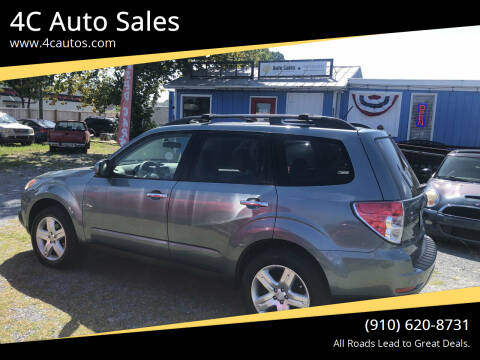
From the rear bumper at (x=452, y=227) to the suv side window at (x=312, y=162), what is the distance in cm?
311

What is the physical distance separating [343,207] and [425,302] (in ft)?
5.10

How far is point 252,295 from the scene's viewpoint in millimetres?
3477

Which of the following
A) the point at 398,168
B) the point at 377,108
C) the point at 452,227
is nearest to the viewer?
the point at 398,168

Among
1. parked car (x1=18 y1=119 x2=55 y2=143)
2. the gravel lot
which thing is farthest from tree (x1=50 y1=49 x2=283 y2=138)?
the gravel lot

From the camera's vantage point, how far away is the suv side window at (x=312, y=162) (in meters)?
3.26

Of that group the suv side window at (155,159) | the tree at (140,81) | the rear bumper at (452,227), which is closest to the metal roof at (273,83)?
the tree at (140,81)

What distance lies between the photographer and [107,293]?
165 inches

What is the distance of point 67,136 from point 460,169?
16.5 meters

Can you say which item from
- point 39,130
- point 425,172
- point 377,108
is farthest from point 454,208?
point 39,130

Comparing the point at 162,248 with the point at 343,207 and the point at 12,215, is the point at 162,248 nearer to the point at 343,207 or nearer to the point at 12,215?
the point at 343,207

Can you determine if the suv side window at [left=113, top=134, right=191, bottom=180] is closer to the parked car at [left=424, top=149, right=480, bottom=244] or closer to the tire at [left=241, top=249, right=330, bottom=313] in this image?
the tire at [left=241, top=249, right=330, bottom=313]

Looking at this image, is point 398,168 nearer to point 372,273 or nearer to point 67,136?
point 372,273

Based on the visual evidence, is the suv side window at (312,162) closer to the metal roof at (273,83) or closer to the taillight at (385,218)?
the taillight at (385,218)

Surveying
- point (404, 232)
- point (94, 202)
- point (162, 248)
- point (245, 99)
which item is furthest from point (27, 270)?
point (245, 99)
